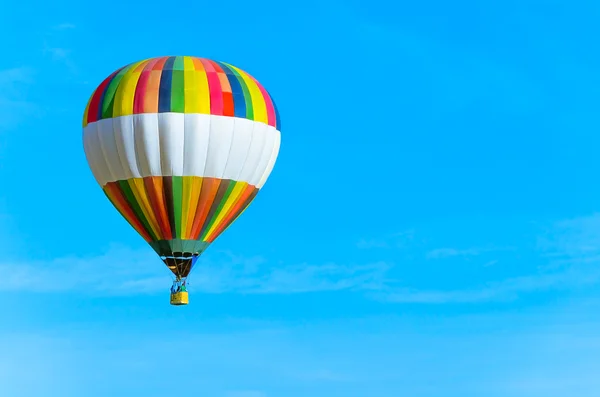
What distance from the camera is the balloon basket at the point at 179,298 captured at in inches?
2240

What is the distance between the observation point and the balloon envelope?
56.4m

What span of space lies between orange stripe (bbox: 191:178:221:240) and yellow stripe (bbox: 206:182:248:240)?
493 mm

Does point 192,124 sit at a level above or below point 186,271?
above

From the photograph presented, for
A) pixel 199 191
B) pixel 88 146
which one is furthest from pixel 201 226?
pixel 88 146

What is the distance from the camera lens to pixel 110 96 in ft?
188

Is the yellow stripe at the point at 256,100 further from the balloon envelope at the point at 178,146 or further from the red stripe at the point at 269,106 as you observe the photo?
the red stripe at the point at 269,106

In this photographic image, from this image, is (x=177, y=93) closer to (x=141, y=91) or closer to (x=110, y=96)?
(x=141, y=91)

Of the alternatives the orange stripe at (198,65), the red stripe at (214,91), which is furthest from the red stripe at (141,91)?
the red stripe at (214,91)

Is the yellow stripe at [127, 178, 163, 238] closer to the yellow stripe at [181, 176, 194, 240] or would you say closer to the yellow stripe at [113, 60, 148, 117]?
the yellow stripe at [181, 176, 194, 240]

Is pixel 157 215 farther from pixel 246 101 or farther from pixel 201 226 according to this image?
pixel 246 101

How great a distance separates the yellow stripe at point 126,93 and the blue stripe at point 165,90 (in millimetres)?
922

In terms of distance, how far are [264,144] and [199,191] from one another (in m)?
3.15

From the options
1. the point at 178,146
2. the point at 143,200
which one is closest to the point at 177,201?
the point at 143,200

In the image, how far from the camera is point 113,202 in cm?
5838
